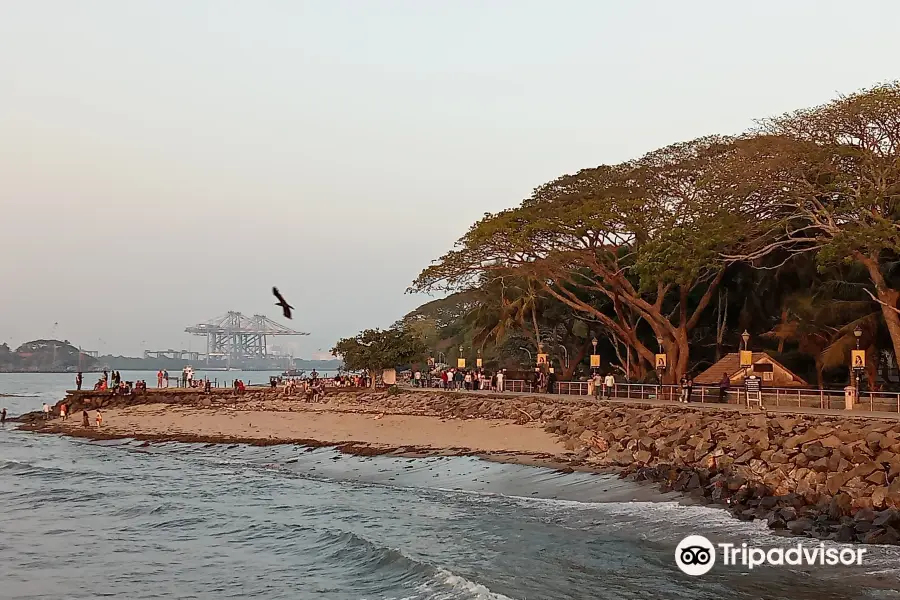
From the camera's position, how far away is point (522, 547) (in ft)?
47.3

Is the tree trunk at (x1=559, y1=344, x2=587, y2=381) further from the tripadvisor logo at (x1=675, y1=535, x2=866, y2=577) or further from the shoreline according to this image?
the tripadvisor logo at (x1=675, y1=535, x2=866, y2=577)

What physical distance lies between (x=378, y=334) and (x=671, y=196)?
1759 cm

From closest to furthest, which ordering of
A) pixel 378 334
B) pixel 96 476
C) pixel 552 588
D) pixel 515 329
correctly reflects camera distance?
pixel 552 588 → pixel 96 476 → pixel 378 334 → pixel 515 329

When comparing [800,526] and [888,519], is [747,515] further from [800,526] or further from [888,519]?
[888,519]

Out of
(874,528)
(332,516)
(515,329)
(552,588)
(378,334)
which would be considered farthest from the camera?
(515,329)

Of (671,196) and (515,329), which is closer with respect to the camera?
(671,196)

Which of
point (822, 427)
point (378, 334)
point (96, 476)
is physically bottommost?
point (96, 476)

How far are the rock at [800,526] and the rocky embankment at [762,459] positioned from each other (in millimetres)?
16

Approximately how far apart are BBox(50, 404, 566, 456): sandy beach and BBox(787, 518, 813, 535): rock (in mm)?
9653

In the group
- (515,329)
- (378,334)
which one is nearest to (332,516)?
(378,334)

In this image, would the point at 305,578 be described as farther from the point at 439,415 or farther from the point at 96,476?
the point at 439,415

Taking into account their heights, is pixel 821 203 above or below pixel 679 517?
above

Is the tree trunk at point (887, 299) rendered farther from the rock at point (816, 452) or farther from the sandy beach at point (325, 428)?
the sandy beach at point (325, 428)

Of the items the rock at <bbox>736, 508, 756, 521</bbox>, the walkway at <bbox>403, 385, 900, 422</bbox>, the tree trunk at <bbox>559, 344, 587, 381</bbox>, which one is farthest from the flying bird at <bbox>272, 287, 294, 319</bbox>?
the tree trunk at <bbox>559, 344, 587, 381</bbox>
